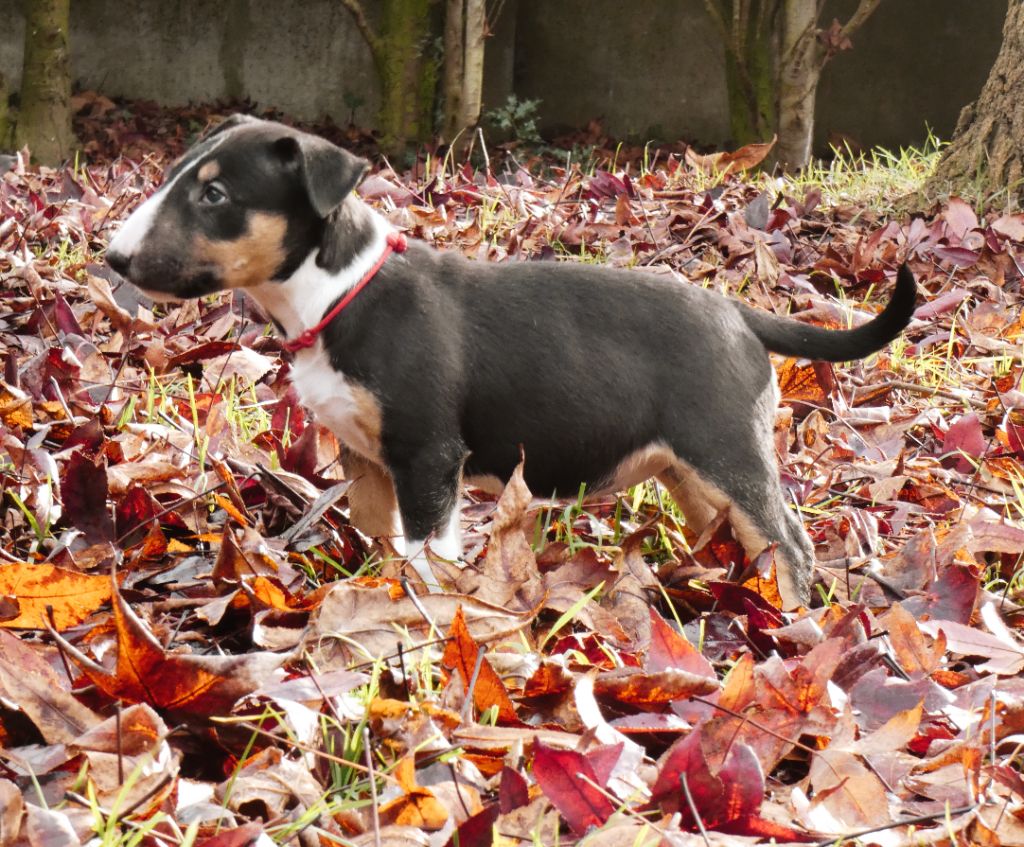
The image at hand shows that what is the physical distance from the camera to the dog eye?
3.03 m

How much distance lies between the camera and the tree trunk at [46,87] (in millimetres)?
9742

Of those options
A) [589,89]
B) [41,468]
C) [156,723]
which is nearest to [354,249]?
[41,468]

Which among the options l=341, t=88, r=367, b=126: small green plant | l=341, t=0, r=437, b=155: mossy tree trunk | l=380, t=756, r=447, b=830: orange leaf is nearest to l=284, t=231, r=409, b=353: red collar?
l=380, t=756, r=447, b=830: orange leaf

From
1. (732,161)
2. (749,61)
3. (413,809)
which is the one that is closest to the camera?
(413,809)

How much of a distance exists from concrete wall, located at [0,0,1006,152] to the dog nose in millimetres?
10260

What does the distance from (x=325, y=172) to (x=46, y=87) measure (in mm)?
7960

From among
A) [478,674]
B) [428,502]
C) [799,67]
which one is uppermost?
[478,674]

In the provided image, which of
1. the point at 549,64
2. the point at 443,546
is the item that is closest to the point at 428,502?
the point at 443,546

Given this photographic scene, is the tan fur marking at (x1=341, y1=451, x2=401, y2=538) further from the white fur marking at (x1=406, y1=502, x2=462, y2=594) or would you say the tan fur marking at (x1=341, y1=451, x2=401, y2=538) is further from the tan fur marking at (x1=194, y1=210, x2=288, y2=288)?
the tan fur marking at (x1=194, y1=210, x2=288, y2=288)

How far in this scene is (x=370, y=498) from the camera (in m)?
3.33

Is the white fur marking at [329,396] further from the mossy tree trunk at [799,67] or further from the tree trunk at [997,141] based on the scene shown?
the mossy tree trunk at [799,67]

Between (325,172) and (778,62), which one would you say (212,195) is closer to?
(325,172)

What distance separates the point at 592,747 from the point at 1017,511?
6.88 ft

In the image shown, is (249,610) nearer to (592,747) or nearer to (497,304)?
(592,747)
